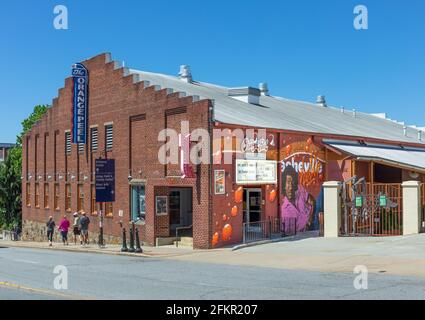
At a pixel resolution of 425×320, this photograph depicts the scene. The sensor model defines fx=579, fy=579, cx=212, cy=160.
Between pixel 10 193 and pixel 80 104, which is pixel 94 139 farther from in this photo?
pixel 10 193

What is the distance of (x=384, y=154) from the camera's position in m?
31.6

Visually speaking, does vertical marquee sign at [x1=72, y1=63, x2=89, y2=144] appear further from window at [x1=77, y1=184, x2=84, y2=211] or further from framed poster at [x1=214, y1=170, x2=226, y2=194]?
framed poster at [x1=214, y1=170, x2=226, y2=194]

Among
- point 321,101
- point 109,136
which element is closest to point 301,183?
point 109,136

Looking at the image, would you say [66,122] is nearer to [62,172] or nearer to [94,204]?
[62,172]

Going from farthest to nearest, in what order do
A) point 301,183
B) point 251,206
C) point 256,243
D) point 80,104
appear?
point 80,104
point 301,183
point 251,206
point 256,243

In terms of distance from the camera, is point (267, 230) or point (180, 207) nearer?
point (267, 230)

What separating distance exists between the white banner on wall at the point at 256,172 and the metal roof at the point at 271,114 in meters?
1.67

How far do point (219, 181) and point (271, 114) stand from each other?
868 cm

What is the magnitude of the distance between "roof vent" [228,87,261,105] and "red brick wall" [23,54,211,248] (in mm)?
7753

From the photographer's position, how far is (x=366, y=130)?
3769cm

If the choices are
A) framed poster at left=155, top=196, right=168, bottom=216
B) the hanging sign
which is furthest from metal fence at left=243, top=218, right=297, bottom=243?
framed poster at left=155, top=196, right=168, bottom=216

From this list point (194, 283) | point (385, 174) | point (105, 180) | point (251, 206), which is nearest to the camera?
point (194, 283)

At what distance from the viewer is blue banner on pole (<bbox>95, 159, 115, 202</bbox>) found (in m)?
28.9
